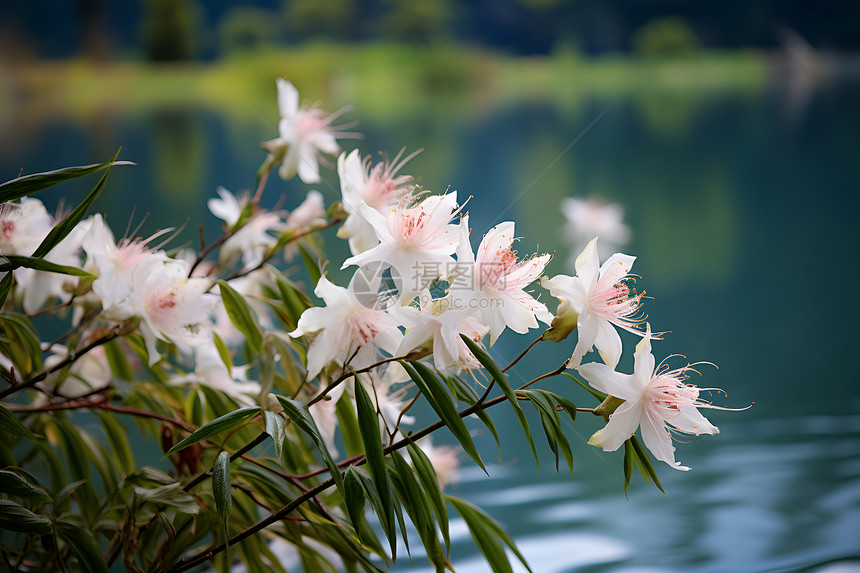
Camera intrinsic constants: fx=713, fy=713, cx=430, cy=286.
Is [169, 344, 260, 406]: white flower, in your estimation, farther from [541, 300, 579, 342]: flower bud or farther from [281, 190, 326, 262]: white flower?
[541, 300, 579, 342]: flower bud

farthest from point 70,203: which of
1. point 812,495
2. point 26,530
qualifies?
point 812,495

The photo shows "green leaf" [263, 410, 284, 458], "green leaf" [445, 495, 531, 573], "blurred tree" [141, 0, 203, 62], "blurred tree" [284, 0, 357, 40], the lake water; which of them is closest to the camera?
"green leaf" [263, 410, 284, 458]

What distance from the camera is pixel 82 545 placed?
0.46m

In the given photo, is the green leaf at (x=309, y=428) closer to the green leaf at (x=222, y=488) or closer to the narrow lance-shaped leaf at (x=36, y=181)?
the green leaf at (x=222, y=488)

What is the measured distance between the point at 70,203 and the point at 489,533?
1.72m

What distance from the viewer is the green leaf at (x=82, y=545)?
46cm

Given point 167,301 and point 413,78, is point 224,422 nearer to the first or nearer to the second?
point 167,301

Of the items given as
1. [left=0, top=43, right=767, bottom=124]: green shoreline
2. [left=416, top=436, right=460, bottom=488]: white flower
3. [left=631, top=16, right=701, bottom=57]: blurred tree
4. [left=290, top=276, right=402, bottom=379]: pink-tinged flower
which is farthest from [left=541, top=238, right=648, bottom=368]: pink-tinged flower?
[left=631, top=16, right=701, bottom=57]: blurred tree

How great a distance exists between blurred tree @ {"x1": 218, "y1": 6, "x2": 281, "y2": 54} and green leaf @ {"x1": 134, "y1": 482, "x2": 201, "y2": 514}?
206 centimetres

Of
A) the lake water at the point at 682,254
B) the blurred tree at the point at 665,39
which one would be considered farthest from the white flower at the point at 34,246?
the blurred tree at the point at 665,39

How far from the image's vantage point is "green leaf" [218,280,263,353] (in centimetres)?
54

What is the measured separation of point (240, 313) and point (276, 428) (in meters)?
0.19

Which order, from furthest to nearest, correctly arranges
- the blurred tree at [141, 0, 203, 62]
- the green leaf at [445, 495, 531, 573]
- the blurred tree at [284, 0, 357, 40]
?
the blurred tree at [284, 0, 357, 40] < the blurred tree at [141, 0, 203, 62] < the green leaf at [445, 495, 531, 573]

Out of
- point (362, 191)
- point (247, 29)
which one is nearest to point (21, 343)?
point (362, 191)
